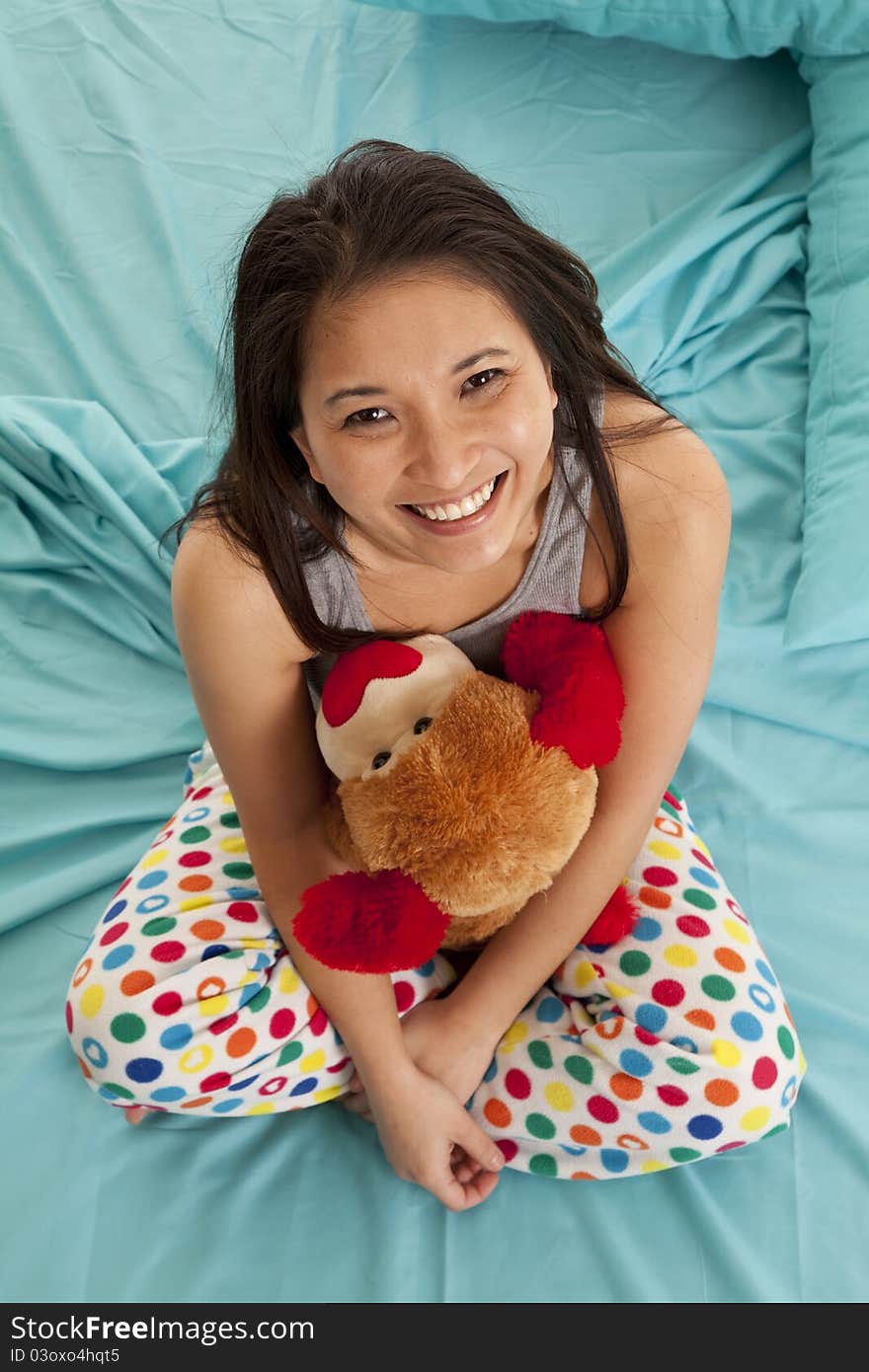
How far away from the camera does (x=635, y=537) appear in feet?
2.86

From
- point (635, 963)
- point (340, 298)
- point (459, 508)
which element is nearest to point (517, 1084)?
point (635, 963)

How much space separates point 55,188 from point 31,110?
170 millimetres

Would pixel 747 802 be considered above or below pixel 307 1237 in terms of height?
above

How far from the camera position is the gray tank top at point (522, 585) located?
0.87 meters

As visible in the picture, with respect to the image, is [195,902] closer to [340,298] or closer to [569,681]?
[569,681]

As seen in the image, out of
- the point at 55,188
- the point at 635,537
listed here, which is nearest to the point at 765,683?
the point at 635,537

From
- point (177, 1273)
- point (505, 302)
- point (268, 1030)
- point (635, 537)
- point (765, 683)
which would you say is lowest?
point (177, 1273)

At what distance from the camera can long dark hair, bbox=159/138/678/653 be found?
2.33 feet

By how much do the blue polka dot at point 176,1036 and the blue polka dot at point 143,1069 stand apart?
15 millimetres

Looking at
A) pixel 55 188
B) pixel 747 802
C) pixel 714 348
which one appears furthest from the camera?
pixel 55 188

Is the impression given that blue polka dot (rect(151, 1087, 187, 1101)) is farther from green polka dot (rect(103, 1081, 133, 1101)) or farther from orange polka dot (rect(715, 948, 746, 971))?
orange polka dot (rect(715, 948, 746, 971))

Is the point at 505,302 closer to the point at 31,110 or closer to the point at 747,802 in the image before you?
the point at 747,802

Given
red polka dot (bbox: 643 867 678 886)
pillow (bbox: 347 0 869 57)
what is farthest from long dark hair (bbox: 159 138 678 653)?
pillow (bbox: 347 0 869 57)

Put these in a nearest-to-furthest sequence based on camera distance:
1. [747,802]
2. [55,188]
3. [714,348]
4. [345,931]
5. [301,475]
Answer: [345,931], [301,475], [747,802], [714,348], [55,188]
